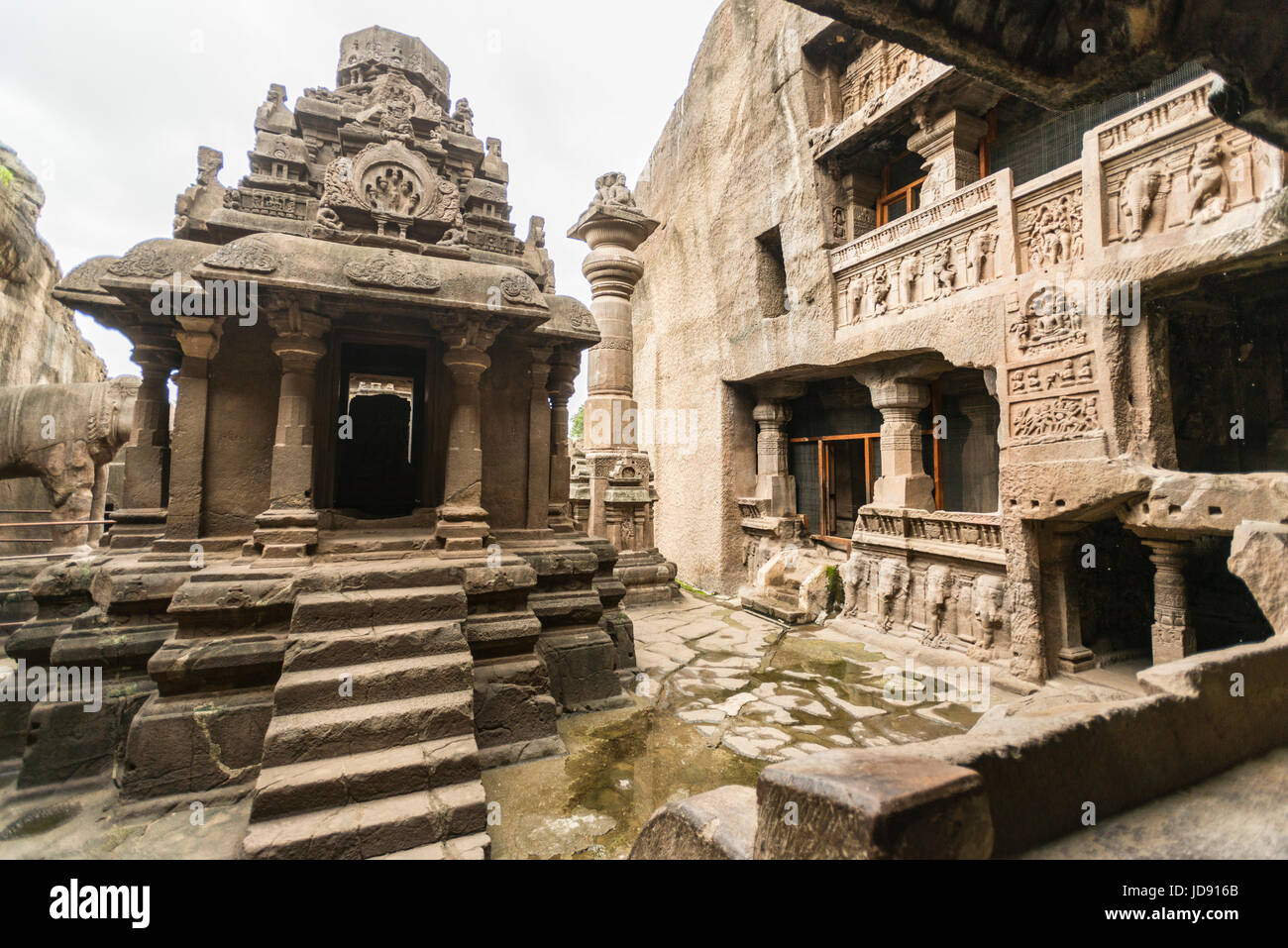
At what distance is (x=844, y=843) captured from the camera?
3.43ft

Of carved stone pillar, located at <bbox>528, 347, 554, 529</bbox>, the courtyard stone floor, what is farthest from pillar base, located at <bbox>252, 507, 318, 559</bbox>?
carved stone pillar, located at <bbox>528, 347, 554, 529</bbox>

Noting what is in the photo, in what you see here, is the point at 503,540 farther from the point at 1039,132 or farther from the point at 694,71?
the point at 694,71

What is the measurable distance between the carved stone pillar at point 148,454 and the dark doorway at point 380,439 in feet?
4.74

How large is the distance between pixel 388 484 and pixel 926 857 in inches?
307

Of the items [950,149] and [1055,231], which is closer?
[1055,231]

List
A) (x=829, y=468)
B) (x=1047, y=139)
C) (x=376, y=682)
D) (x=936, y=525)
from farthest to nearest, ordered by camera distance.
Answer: (x=829, y=468) < (x=936, y=525) < (x=1047, y=139) < (x=376, y=682)

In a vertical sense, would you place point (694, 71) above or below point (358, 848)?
above

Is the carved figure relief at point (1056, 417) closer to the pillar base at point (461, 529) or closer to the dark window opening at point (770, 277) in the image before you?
the dark window opening at point (770, 277)

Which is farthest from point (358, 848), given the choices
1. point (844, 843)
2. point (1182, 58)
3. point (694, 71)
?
point (694, 71)

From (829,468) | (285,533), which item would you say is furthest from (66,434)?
(829,468)

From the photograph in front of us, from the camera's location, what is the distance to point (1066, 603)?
5.21 m

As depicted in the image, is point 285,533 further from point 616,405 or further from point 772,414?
point 772,414

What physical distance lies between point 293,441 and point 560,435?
2416mm

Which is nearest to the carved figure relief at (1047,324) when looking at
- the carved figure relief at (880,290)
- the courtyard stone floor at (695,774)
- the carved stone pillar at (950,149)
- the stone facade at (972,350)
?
the stone facade at (972,350)
